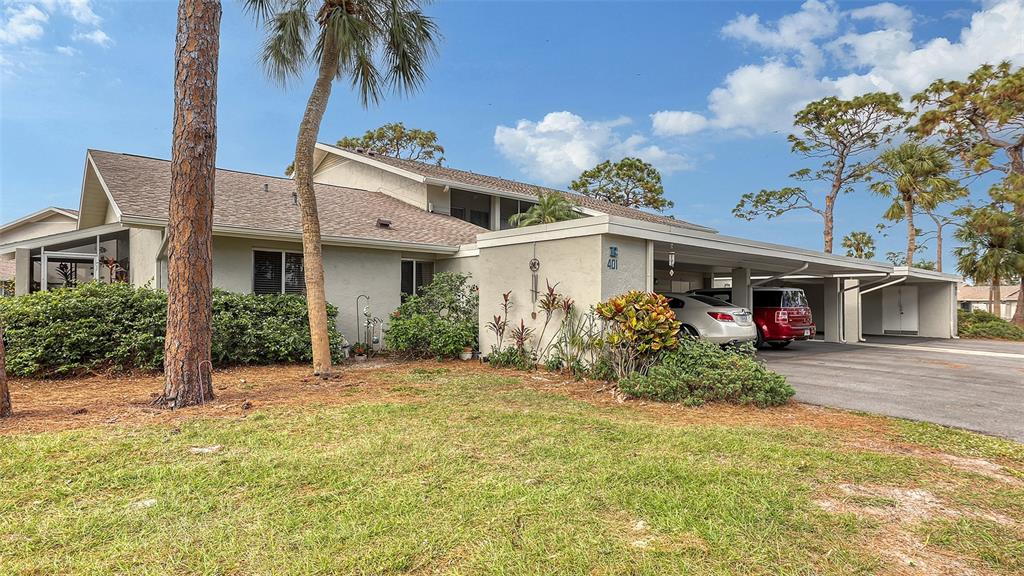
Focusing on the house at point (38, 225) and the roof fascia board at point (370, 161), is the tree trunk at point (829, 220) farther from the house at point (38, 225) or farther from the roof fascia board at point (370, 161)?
the house at point (38, 225)

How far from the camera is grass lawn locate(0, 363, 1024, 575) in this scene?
8.55 ft

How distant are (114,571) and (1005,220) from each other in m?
31.0

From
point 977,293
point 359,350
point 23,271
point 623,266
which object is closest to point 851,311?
point 623,266

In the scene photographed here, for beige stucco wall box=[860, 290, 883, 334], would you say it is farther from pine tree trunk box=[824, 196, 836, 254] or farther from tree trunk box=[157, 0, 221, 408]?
tree trunk box=[157, 0, 221, 408]

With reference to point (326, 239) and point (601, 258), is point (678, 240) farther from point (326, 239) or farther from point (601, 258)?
point (326, 239)

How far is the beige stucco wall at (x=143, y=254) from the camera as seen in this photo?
9.97 metres

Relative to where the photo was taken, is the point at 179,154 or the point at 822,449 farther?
the point at 179,154

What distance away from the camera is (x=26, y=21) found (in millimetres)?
9406

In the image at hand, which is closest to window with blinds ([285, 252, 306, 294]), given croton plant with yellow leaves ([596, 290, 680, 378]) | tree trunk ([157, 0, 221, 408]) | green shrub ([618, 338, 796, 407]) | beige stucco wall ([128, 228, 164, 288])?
beige stucco wall ([128, 228, 164, 288])

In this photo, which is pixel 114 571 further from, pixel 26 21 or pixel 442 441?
pixel 26 21

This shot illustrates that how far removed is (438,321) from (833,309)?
14.8 m

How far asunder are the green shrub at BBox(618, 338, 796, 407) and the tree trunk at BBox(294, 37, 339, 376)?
16.8ft

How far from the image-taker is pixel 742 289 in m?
14.1

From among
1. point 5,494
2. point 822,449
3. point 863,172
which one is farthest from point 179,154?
point 863,172
